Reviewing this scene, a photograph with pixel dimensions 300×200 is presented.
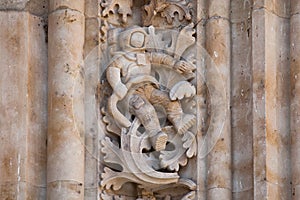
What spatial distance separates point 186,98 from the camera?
47.2 feet

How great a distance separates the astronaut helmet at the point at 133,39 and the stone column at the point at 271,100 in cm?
91

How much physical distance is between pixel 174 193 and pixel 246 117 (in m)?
0.84

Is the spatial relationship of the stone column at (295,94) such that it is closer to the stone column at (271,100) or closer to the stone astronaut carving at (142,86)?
the stone column at (271,100)

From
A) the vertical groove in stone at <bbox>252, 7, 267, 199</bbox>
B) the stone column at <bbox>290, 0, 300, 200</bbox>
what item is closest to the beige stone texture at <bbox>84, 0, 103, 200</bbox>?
the vertical groove in stone at <bbox>252, 7, 267, 199</bbox>

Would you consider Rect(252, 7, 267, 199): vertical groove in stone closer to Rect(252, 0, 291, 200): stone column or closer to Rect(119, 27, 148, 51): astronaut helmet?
Rect(252, 0, 291, 200): stone column

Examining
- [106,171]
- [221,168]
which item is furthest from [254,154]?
[106,171]

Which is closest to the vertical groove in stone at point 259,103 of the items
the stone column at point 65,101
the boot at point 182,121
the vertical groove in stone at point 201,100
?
the vertical groove in stone at point 201,100

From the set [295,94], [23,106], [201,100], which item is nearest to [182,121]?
[201,100]

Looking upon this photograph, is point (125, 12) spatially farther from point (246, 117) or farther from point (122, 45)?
point (246, 117)

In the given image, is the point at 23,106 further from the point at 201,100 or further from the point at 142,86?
the point at 201,100

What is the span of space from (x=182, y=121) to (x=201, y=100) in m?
0.25

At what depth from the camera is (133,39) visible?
47.4ft

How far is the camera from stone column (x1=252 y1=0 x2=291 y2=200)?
14039 millimetres

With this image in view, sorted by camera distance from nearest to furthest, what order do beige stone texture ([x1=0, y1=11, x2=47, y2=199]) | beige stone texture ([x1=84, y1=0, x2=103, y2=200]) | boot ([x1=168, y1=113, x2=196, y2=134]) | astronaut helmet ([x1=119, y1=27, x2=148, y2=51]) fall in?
1. beige stone texture ([x1=0, y1=11, x2=47, y2=199])
2. beige stone texture ([x1=84, y1=0, x2=103, y2=200])
3. boot ([x1=168, y1=113, x2=196, y2=134])
4. astronaut helmet ([x1=119, y1=27, x2=148, y2=51])
